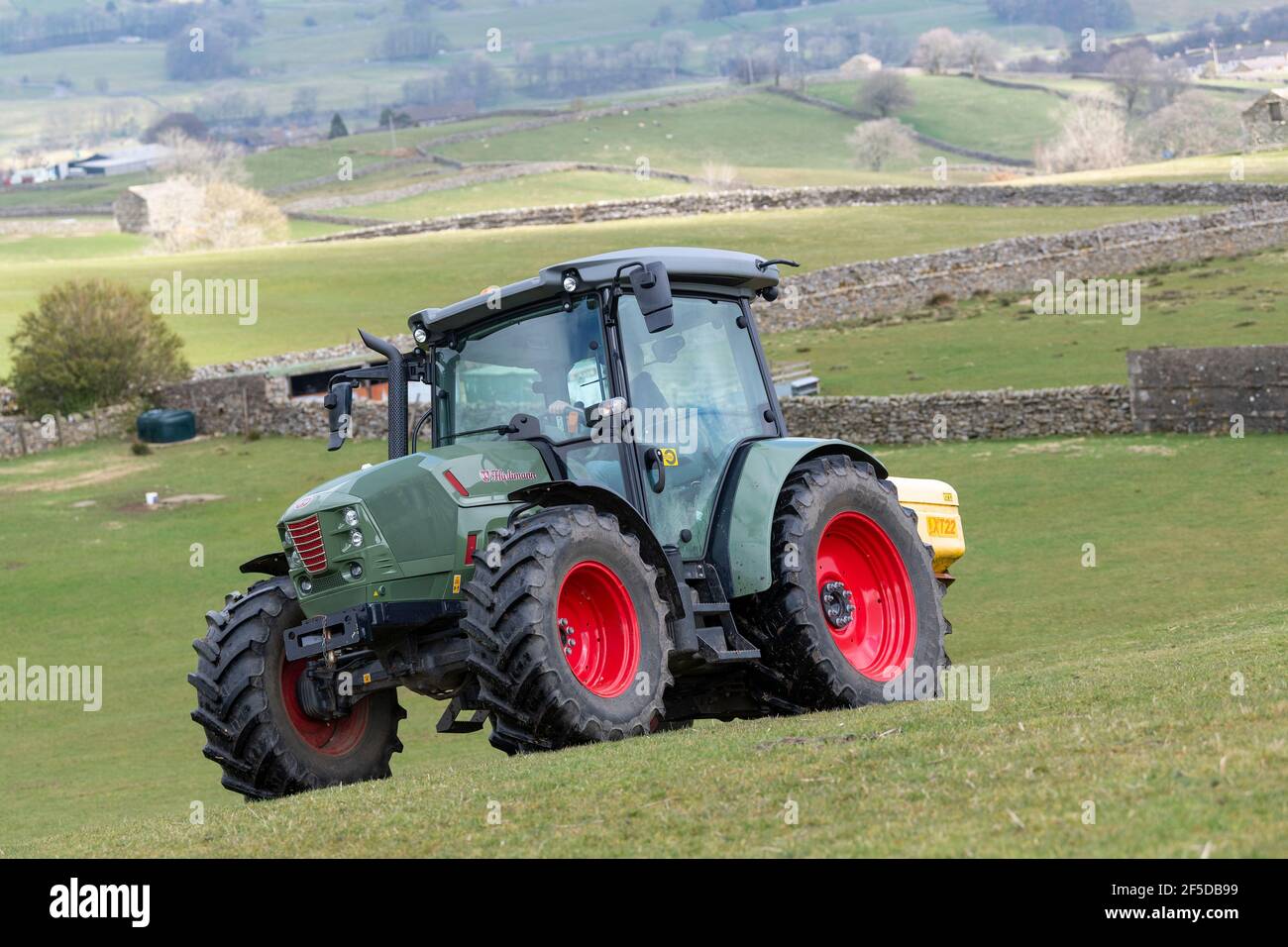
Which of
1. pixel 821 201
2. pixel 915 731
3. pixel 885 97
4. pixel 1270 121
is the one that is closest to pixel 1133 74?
pixel 885 97

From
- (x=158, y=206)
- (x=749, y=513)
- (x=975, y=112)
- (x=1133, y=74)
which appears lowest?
(x=158, y=206)

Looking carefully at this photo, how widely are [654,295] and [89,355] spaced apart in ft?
136

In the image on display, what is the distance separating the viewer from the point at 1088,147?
126m

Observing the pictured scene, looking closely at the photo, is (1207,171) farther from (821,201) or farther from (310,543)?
(310,543)

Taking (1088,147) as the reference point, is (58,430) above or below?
below

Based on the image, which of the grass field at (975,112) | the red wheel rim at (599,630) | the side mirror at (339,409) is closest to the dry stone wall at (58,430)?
the side mirror at (339,409)

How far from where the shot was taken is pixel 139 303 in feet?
160

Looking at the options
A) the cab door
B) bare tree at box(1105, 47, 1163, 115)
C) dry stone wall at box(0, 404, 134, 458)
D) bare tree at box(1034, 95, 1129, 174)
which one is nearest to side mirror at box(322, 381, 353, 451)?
the cab door

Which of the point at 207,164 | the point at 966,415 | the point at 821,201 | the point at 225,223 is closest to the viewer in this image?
the point at 966,415

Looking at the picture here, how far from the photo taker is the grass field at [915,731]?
20.1 ft

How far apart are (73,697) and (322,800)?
41.8 feet

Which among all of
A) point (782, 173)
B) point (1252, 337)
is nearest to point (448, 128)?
point (782, 173)

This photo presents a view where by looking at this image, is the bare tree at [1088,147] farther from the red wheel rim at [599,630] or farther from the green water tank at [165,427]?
the red wheel rim at [599,630]
